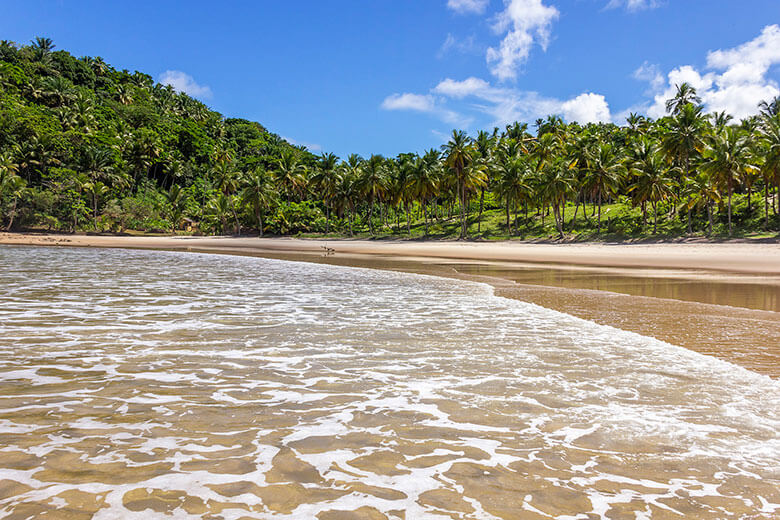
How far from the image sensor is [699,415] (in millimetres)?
4152

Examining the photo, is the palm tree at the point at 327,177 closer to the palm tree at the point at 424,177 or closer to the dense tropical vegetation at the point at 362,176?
the dense tropical vegetation at the point at 362,176

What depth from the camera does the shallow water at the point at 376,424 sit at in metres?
2.82

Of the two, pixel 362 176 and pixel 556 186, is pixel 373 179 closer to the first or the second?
pixel 362 176

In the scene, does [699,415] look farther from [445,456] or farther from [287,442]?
[287,442]

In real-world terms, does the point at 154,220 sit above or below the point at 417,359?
above

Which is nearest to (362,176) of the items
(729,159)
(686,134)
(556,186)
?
(556,186)

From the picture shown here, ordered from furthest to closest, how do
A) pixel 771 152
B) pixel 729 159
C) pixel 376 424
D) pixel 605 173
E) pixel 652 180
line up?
pixel 605 173 → pixel 652 180 → pixel 729 159 → pixel 771 152 → pixel 376 424

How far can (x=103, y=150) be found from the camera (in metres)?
72.7

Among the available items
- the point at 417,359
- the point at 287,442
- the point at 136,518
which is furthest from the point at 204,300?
the point at 136,518

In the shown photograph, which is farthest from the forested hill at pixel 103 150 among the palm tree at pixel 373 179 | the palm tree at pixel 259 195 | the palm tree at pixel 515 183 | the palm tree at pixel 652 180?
the palm tree at pixel 652 180

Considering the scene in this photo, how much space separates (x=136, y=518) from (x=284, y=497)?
797 millimetres

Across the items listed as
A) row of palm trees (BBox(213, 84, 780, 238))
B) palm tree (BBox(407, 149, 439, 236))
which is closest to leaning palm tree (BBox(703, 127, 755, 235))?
row of palm trees (BBox(213, 84, 780, 238))

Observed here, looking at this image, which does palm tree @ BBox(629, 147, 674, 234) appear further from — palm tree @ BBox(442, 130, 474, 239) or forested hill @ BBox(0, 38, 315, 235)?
forested hill @ BBox(0, 38, 315, 235)

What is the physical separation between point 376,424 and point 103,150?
274ft
